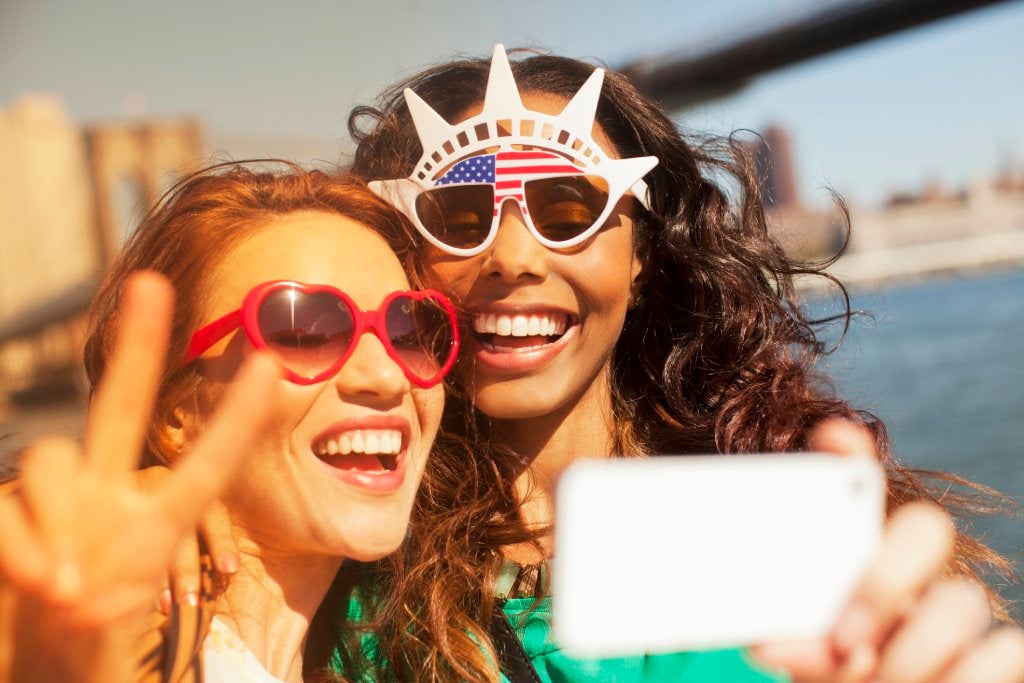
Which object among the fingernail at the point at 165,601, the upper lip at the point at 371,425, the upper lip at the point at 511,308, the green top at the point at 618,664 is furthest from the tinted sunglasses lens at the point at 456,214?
the fingernail at the point at 165,601

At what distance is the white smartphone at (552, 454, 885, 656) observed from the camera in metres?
0.99

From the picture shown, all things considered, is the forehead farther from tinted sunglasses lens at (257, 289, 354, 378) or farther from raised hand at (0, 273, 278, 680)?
raised hand at (0, 273, 278, 680)

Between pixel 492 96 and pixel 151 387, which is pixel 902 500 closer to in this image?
pixel 492 96

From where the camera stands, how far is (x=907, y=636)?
36.2 inches

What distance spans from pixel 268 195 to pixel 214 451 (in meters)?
0.78

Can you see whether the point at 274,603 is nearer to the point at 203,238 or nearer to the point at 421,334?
the point at 421,334

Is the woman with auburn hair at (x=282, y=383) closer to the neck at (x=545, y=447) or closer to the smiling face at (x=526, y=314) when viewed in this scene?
the smiling face at (x=526, y=314)

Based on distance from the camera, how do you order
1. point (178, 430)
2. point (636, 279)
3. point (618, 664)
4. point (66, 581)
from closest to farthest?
point (66, 581)
point (178, 430)
point (618, 664)
point (636, 279)

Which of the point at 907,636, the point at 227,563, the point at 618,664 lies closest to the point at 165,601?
the point at 227,563

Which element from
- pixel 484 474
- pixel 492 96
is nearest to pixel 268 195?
pixel 492 96

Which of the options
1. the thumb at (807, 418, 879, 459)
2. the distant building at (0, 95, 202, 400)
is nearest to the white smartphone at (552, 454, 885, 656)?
the thumb at (807, 418, 879, 459)

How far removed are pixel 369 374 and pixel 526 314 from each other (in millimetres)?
490

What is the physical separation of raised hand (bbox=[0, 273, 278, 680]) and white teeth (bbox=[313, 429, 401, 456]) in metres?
0.51

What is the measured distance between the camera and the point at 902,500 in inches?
68.0
